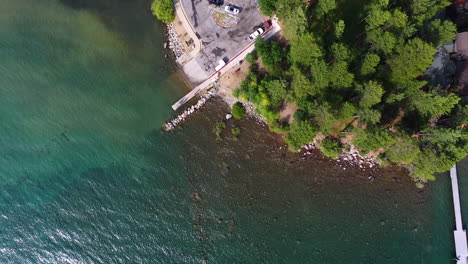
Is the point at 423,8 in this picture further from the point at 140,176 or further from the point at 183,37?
the point at 140,176

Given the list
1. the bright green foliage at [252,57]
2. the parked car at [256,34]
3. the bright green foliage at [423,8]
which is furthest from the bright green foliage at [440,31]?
the bright green foliage at [252,57]

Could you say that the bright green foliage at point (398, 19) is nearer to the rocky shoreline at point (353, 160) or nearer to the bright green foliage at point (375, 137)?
the bright green foliage at point (375, 137)

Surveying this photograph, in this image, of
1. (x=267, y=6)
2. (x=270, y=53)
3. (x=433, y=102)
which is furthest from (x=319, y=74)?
(x=433, y=102)

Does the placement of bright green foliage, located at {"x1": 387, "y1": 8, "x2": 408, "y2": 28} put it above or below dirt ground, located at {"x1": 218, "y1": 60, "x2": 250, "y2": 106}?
above

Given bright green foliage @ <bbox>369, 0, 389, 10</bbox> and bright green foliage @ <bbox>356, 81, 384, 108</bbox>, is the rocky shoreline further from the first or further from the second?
bright green foliage @ <bbox>369, 0, 389, 10</bbox>

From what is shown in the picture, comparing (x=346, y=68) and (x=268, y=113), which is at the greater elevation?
(x=346, y=68)

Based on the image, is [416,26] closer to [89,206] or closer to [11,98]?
[89,206]

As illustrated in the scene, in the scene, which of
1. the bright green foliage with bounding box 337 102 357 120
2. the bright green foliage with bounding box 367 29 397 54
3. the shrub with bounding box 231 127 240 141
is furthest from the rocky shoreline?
the bright green foliage with bounding box 367 29 397 54

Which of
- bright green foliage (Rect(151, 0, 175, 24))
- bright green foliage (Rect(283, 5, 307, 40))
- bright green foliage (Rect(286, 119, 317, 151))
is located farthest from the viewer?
bright green foliage (Rect(151, 0, 175, 24))
